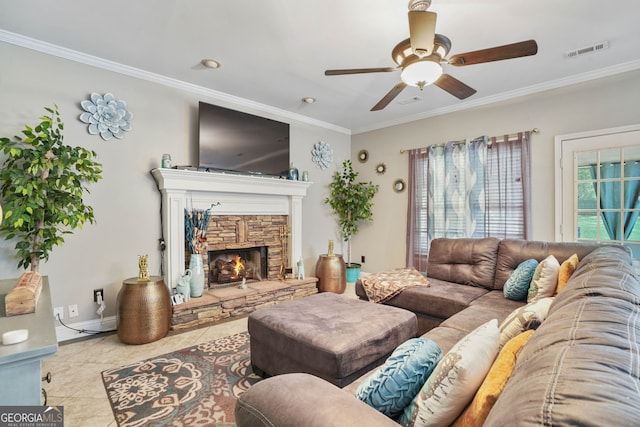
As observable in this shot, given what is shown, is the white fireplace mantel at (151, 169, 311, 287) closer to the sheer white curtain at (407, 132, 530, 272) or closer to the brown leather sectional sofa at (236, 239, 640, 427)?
the sheer white curtain at (407, 132, 530, 272)

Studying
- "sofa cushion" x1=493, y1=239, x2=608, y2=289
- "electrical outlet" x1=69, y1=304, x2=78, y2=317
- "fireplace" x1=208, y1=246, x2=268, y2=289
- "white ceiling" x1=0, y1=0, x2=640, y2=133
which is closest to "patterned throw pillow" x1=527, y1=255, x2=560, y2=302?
"sofa cushion" x1=493, y1=239, x2=608, y2=289

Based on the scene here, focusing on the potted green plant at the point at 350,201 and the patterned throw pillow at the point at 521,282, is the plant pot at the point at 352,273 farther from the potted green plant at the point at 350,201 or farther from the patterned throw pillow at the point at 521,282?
the patterned throw pillow at the point at 521,282

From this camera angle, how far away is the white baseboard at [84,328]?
109 inches

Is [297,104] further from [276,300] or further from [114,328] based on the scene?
[114,328]

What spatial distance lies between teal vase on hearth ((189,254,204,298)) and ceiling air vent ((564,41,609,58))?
13.7ft

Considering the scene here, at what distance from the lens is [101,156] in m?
2.95

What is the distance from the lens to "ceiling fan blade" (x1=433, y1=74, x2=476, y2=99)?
7.33 ft

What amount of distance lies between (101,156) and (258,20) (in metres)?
2.02

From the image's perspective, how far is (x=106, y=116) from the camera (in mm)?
2943

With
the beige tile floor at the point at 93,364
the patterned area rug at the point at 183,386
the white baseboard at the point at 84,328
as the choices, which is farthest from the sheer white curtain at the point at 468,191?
the white baseboard at the point at 84,328

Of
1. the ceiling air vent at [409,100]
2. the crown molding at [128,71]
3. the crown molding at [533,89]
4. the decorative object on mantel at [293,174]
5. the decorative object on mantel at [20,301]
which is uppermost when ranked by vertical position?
the ceiling air vent at [409,100]

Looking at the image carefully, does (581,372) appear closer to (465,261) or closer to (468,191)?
(465,261)

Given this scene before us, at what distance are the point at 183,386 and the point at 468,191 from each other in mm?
3810

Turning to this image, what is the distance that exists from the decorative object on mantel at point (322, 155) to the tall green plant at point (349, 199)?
272 millimetres
